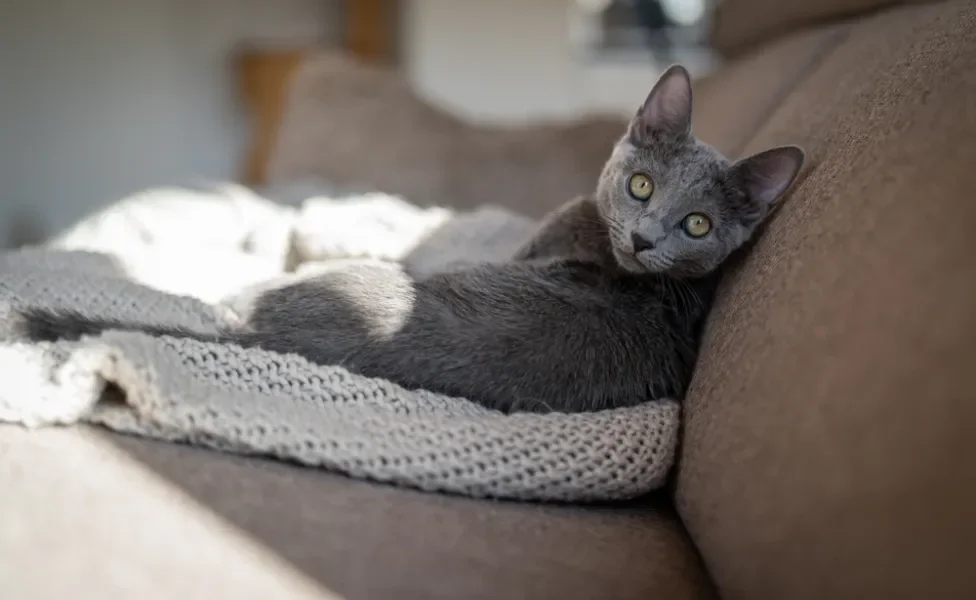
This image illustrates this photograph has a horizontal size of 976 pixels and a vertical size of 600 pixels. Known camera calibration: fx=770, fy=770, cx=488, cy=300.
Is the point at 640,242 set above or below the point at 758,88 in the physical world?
below

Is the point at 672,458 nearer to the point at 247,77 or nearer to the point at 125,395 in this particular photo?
the point at 125,395

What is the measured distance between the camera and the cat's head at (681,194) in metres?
0.90

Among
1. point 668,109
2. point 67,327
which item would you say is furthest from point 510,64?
point 67,327

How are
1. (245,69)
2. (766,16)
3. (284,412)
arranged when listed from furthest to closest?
(245,69) < (766,16) < (284,412)

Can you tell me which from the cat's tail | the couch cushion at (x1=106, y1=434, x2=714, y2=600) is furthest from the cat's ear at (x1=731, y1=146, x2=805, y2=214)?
the cat's tail

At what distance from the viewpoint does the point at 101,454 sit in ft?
2.22

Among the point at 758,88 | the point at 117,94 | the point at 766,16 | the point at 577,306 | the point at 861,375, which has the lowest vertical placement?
the point at 117,94

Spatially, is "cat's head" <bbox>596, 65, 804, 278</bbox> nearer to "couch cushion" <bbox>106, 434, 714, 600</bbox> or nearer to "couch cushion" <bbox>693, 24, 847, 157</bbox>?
"couch cushion" <bbox>693, 24, 847, 157</bbox>

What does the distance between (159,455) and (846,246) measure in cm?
63

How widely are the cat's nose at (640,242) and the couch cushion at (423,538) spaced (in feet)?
1.08

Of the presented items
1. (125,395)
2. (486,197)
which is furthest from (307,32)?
(125,395)

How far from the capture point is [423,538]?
2.14ft

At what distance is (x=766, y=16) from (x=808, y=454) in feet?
3.89

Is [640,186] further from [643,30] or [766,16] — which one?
[643,30]
